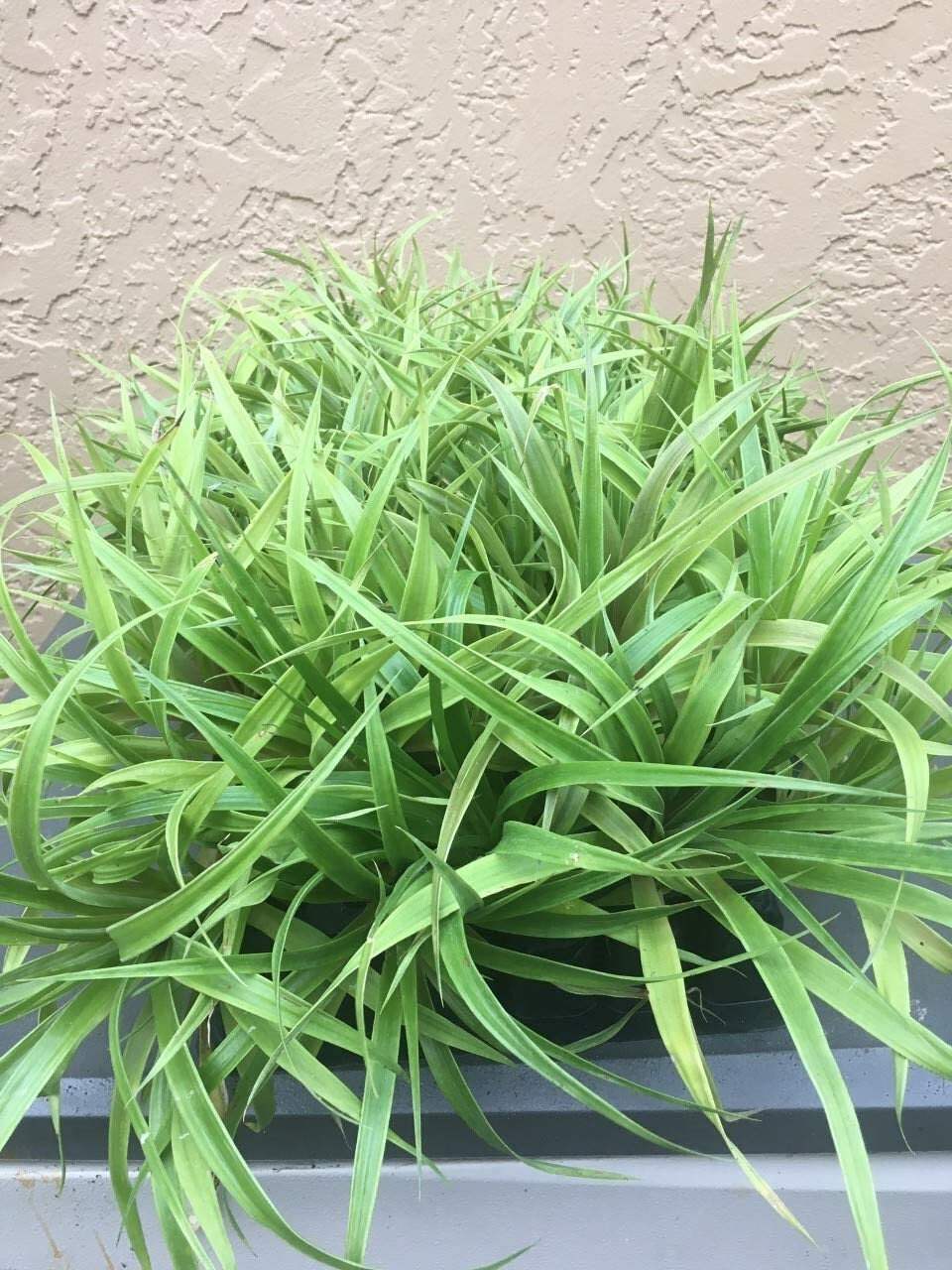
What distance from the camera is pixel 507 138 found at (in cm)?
107

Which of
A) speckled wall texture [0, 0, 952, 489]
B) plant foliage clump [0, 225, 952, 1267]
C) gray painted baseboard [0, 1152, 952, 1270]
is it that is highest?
speckled wall texture [0, 0, 952, 489]

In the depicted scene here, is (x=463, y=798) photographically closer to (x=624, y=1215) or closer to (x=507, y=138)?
(x=624, y=1215)

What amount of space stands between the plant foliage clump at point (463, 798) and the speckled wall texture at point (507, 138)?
2.32 feet

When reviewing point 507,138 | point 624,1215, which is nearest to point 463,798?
point 624,1215

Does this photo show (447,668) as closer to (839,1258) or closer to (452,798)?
(452,798)

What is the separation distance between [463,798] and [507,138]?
0.97m

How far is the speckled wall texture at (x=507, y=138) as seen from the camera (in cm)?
102

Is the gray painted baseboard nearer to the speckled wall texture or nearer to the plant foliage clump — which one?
the plant foliage clump

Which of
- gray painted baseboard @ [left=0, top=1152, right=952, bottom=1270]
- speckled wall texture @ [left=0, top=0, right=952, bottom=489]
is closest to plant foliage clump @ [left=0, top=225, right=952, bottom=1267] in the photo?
gray painted baseboard @ [left=0, top=1152, right=952, bottom=1270]

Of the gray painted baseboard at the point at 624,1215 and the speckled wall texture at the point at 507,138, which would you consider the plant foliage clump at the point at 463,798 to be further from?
the speckled wall texture at the point at 507,138

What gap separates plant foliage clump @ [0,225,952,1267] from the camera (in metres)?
0.33

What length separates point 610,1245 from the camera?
1.31 feet

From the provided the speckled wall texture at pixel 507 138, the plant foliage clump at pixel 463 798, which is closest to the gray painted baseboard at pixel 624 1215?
the plant foliage clump at pixel 463 798

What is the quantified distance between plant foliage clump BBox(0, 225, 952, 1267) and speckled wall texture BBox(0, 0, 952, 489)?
27.8 inches
